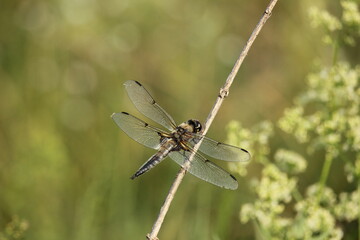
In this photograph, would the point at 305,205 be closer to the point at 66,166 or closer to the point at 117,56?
the point at 66,166

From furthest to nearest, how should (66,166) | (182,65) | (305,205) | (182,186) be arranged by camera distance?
(182,65) → (66,166) → (182,186) → (305,205)

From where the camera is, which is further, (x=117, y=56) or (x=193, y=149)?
(x=117, y=56)

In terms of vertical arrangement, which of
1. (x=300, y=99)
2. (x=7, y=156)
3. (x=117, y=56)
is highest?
(x=117, y=56)

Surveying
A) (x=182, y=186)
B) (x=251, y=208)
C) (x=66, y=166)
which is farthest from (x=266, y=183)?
(x=66, y=166)

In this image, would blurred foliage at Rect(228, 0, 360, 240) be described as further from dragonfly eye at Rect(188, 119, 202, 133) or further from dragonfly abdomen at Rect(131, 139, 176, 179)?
dragonfly abdomen at Rect(131, 139, 176, 179)

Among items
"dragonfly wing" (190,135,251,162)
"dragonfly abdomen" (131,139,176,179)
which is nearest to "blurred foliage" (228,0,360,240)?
"dragonfly wing" (190,135,251,162)

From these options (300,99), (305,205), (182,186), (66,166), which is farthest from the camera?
(66,166)

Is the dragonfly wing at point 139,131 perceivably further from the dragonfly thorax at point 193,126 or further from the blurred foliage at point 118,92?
the blurred foliage at point 118,92
